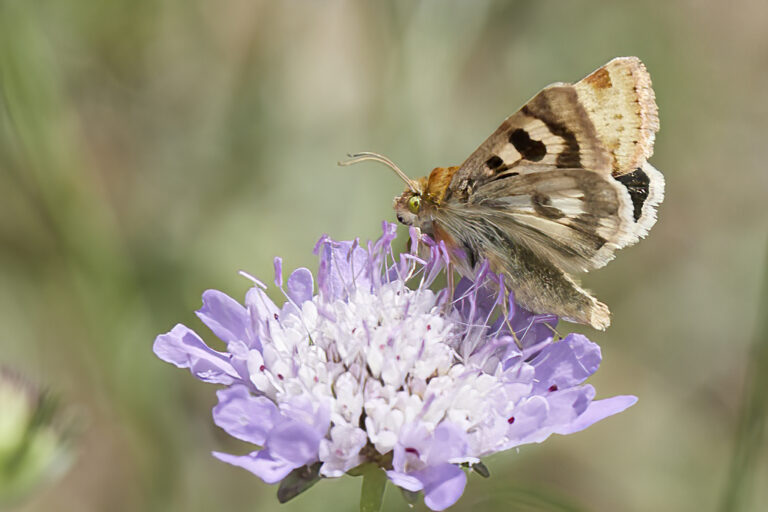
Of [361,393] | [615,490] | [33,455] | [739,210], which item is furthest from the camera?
[739,210]

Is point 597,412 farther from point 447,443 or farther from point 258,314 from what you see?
point 258,314

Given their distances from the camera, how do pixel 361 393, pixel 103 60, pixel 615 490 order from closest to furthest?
pixel 361 393 → pixel 615 490 → pixel 103 60

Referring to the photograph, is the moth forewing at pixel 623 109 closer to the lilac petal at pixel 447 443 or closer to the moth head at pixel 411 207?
the moth head at pixel 411 207

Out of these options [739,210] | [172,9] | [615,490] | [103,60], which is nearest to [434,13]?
[172,9]

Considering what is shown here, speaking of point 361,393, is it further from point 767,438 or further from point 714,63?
point 714,63

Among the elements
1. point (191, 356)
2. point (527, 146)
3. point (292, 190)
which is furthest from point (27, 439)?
point (292, 190)

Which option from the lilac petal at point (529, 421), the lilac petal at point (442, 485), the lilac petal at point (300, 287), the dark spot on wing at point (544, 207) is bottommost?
the lilac petal at point (442, 485)

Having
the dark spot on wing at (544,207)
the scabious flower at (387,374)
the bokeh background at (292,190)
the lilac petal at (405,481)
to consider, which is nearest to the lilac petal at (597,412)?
the scabious flower at (387,374)

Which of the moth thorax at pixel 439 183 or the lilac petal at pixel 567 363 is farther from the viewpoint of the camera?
the moth thorax at pixel 439 183
